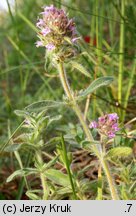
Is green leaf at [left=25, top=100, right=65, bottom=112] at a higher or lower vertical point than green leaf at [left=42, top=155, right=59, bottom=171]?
higher

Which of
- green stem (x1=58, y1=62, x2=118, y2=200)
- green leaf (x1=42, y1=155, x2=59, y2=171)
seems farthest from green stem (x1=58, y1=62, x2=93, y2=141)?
green leaf (x1=42, y1=155, x2=59, y2=171)

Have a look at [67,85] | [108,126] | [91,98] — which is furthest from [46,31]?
[91,98]

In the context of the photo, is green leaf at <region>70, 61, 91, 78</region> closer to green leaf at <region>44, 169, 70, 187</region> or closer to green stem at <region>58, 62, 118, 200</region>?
green stem at <region>58, 62, 118, 200</region>

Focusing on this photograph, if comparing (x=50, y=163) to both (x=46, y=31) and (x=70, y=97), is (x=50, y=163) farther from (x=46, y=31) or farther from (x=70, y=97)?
(x=46, y=31)

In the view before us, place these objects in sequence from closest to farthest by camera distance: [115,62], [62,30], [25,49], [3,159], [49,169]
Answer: [62,30], [49,169], [3,159], [115,62], [25,49]

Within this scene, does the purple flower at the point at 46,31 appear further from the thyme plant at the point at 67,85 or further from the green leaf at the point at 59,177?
the green leaf at the point at 59,177

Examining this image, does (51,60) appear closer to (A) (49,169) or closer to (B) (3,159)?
(A) (49,169)

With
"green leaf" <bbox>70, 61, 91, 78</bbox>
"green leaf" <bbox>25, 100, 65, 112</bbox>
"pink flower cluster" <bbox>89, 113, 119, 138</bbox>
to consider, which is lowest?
"pink flower cluster" <bbox>89, 113, 119, 138</bbox>

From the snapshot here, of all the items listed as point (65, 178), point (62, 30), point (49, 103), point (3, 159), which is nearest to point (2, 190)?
point (3, 159)
